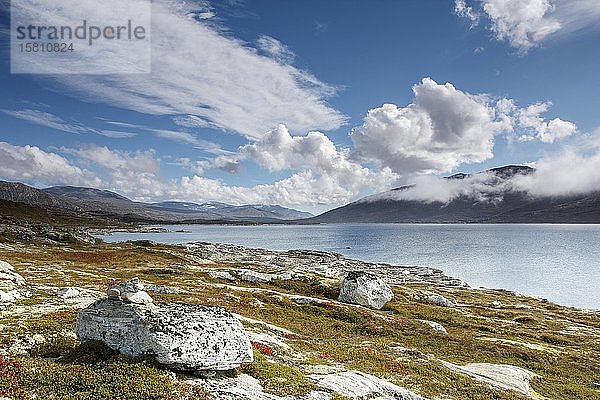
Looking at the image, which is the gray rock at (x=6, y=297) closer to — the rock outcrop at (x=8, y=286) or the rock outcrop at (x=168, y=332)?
the rock outcrop at (x=8, y=286)

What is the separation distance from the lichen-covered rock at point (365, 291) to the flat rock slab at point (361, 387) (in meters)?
40.6

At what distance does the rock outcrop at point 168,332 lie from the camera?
20281mm

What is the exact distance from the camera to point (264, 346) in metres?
30.4

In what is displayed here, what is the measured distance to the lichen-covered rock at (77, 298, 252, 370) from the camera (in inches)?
798

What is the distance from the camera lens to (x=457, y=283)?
11950 centimetres

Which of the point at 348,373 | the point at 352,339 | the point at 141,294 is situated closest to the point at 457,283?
the point at 352,339

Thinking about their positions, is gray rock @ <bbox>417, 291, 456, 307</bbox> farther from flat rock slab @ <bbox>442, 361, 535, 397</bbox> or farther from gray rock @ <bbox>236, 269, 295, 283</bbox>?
flat rock slab @ <bbox>442, 361, 535, 397</bbox>

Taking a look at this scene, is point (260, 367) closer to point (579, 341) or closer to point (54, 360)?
point (54, 360)

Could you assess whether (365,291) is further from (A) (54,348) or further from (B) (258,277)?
(A) (54,348)

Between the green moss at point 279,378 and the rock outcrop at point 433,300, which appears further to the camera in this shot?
the rock outcrop at point 433,300

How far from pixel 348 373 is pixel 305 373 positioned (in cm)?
286

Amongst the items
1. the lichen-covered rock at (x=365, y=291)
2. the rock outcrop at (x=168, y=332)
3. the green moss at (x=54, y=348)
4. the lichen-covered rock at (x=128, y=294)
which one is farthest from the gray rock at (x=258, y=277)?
the rock outcrop at (x=168, y=332)

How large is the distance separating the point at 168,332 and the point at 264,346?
11426 mm

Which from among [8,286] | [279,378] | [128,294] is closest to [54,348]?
[128,294]
